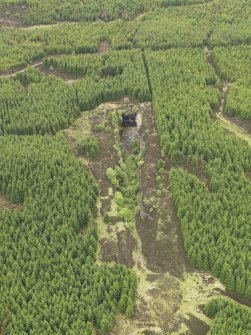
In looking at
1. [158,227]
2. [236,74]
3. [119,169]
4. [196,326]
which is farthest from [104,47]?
[196,326]

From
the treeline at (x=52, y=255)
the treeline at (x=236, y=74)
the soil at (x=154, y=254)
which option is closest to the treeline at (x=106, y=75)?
the soil at (x=154, y=254)

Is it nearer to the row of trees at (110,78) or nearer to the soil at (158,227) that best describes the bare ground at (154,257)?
the soil at (158,227)

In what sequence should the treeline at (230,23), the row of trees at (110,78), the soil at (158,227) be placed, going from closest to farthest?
1. the soil at (158,227)
2. the row of trees at (110,78)
3. the treeline at (230,23)

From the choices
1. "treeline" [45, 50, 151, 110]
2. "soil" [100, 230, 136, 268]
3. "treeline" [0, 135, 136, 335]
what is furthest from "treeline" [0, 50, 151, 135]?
"soil" [100, 230, 136, 268]

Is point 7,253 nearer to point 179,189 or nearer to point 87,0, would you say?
point 179,189

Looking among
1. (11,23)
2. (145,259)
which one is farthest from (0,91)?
(145,259)

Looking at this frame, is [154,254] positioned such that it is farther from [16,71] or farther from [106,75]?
[16,71]
